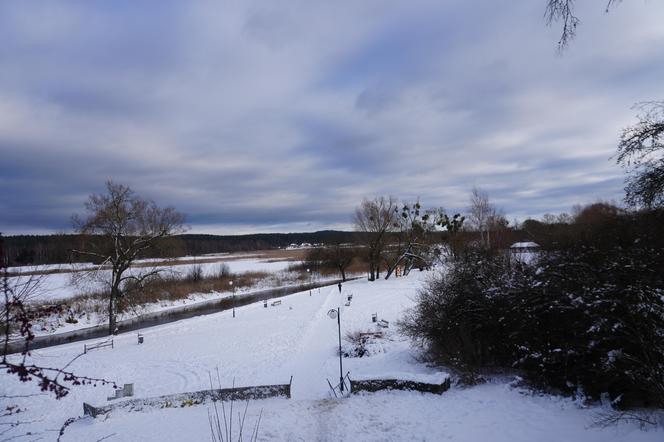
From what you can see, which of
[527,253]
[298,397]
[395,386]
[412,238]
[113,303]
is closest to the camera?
[395,386]

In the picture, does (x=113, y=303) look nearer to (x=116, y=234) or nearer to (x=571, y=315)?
(x=116, y=234)

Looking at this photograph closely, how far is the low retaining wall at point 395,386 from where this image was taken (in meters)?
8.90

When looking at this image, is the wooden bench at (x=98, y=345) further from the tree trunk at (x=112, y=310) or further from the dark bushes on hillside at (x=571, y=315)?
the dark bushes on hillside at (x=571, y=315)

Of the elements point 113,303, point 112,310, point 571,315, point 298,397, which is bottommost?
point 298,397

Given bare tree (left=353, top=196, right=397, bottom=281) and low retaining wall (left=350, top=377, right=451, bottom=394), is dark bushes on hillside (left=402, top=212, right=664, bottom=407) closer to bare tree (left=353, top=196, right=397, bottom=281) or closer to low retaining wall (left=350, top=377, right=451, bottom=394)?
low retaining wall (left=350, top=377, right=451, bottom=394)

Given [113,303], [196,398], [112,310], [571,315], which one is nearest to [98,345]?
[112,310]

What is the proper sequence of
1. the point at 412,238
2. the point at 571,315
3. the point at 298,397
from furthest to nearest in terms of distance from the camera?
the point at 412,238
the point at 298,397
the point at 571,315

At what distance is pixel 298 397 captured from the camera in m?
10.2

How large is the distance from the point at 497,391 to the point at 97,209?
25.4 meters

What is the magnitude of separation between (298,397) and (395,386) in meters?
2.63

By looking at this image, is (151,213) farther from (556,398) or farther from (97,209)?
(556,398)

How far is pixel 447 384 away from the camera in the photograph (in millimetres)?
9070

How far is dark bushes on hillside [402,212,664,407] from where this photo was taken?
648 cm

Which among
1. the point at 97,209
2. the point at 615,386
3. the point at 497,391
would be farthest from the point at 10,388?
the point at 615,386
